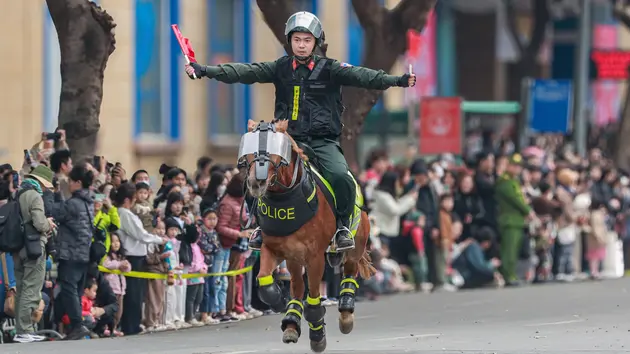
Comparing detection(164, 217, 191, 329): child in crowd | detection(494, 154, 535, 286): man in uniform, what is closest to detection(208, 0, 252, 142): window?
detection(494, 154, 535, 286): man in uniform

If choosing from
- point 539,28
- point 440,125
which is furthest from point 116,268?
point 539,28

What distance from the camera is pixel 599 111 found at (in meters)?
55.5

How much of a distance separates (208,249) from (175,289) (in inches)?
30.3

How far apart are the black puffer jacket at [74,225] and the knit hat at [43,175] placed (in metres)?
0.19

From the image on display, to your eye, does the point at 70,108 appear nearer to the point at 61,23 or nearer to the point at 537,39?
the point at 61,23

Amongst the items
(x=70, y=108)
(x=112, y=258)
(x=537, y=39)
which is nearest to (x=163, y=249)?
(x=112, y=258)

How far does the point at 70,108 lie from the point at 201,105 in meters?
11.7

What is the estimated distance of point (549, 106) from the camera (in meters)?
31.9

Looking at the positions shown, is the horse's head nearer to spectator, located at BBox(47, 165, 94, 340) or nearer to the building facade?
spectator, located at BBox(47, 165, 94, 340)

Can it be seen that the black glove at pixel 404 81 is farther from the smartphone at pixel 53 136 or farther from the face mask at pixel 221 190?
the face mask at pixel 221 190

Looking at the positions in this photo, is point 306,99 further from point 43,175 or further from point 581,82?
point 581,82

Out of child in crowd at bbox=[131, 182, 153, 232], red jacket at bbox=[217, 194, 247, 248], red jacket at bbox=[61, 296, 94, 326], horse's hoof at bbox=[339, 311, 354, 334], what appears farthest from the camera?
red jacket at bbox=[217, 194, 247, 248]

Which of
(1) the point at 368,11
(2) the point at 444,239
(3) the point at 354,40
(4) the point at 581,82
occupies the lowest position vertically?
(2) the point at 444,239

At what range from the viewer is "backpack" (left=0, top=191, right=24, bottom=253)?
1711 centimetres
